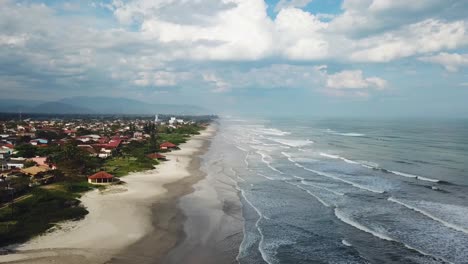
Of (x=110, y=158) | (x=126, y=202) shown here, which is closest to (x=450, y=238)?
(x=126, y=202)

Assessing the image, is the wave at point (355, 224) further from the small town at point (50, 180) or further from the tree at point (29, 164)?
the tree at point (29, 164)

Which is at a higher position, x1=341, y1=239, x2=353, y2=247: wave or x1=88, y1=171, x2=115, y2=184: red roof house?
x1=88, y1=171, x2=115, y2=184: red roof house

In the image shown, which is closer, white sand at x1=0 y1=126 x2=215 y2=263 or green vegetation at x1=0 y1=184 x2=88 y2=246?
white sand at x1=0 y1=126 x2=215 y2=263

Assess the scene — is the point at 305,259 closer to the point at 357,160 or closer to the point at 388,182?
the point at 388,182

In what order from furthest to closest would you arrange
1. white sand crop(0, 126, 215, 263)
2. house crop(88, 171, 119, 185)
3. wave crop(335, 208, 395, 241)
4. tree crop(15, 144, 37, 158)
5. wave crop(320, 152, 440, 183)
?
tree crop(15, 144, 37, 158), wave crop(320, 152, 440, 183), house crop(88, 171, 119, 185), wave crop(335, 208, 395, 241), white sand crop(0, 126, 215, 263)

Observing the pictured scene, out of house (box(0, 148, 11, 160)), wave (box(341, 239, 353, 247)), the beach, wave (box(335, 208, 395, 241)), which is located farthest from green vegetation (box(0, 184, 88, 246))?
house (box(0, 148, 11, 160))

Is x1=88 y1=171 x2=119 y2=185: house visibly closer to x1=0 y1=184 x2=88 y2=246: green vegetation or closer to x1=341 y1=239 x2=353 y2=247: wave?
x1=0 y1=184 x2=88 y2=246: green vegetation

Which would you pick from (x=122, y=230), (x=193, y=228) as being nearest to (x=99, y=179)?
(x=122, y=230)
